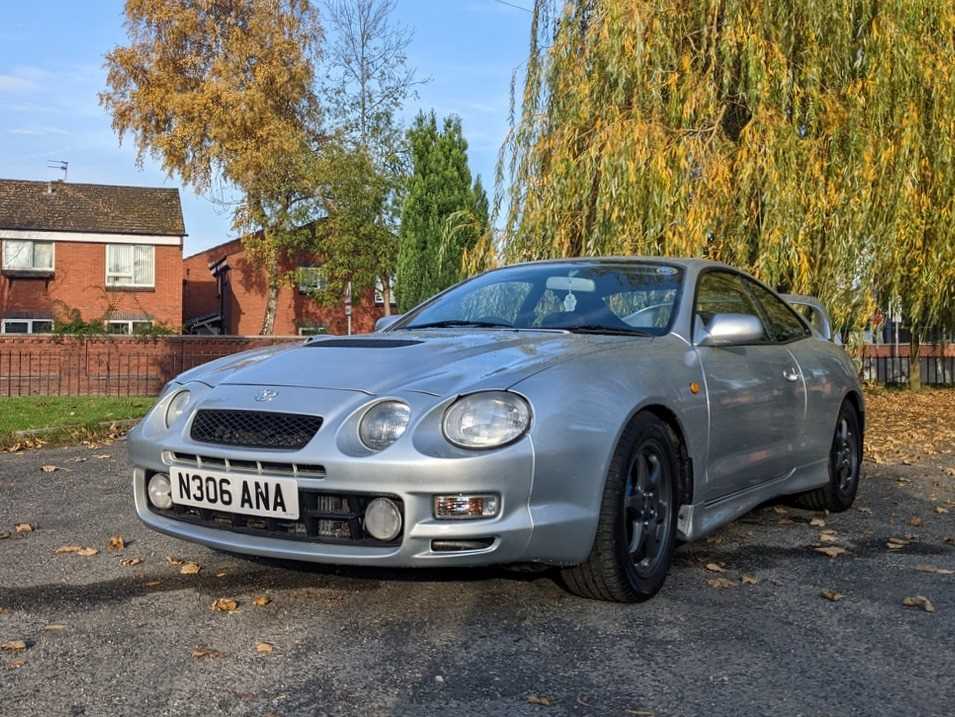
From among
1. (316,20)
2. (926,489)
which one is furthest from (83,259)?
(926,489)

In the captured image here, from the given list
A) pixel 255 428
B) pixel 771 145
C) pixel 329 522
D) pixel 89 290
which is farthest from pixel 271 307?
pixel 329 522

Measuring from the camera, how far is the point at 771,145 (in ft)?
34.6

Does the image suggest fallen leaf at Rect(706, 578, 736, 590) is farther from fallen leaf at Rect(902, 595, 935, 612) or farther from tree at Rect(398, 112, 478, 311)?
tree at Rect(398, 112, 478, 311)

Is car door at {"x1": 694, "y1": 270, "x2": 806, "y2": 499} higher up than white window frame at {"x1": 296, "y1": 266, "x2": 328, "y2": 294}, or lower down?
lower down

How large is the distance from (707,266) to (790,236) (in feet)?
19.2

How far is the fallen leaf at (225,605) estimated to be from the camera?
3.62 meters

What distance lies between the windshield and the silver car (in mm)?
15

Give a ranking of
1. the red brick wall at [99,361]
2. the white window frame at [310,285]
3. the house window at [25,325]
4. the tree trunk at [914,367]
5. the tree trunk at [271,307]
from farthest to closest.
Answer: the tree trunk at [271,307] → the white window frame at [310,285] → the house window at [25,325] → the red brick wall at [99,361] → the tree trunk at [914,367]

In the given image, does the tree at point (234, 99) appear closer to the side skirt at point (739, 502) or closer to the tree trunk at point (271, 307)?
the tree trunk at point (271, 307)

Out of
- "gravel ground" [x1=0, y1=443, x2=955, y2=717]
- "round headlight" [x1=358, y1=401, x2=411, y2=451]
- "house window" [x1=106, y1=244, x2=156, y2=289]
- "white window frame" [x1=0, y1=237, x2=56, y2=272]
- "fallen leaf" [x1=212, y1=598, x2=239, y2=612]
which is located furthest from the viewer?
"house window" [x1=106, y1=244, x2=156, y2=289]

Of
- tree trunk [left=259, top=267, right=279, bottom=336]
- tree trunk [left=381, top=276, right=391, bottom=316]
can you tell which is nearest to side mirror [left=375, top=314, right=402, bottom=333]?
tree trunk [left=381, top=276, right=391, bottom=316]

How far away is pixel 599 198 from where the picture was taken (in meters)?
10.8

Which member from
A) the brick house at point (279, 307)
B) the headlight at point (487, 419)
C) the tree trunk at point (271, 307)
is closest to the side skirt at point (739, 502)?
the headlight at point (487, 419)

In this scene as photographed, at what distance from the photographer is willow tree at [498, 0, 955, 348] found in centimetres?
1057
